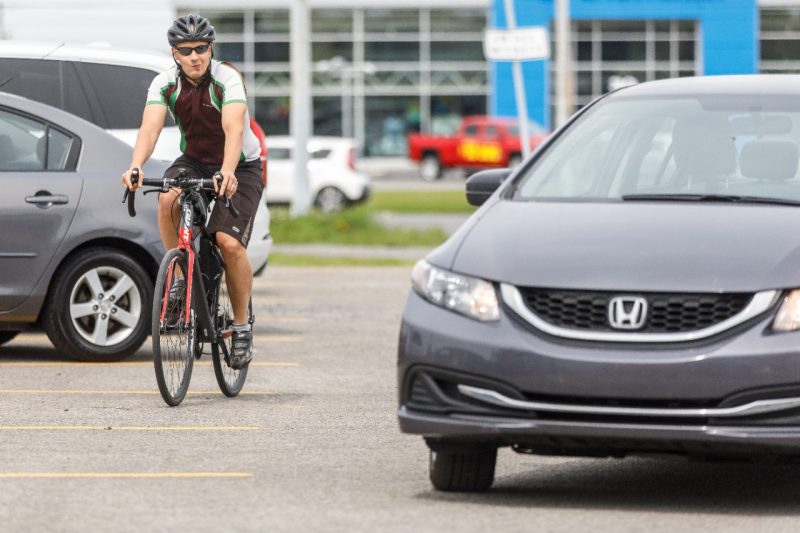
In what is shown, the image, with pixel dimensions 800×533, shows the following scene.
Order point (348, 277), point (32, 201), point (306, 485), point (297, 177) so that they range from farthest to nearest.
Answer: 1. point (297, 177)
2. point (348, 277)
3. point (32, 201)
4. point (306, 485)

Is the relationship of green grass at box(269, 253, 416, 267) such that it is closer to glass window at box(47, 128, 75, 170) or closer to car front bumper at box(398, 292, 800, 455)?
glass window at box(47, 128, 75, 170)

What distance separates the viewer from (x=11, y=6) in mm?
62562

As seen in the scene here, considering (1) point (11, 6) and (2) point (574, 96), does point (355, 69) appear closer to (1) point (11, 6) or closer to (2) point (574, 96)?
(2) point (574, 96)

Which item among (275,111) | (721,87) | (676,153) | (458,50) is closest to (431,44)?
(458,50)

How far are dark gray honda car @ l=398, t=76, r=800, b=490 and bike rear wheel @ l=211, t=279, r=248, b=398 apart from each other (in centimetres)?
277

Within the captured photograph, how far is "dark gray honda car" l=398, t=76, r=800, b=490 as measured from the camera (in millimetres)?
6215

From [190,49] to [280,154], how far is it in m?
26.2

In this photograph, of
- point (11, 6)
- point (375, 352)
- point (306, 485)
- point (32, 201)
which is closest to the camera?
point (306, 485)

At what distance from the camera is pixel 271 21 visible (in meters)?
63.9

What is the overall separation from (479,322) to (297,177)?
2005 centimetres

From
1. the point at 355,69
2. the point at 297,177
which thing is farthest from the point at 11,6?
the point at 297,177

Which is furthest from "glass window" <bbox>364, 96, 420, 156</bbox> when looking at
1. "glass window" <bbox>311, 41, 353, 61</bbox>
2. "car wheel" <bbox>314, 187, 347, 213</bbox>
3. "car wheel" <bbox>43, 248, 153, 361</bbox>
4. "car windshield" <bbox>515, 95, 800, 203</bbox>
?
"car windshield" <bbox>515, 95, 800, 203</bbox>

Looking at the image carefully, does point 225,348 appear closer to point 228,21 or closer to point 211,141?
point 211,141

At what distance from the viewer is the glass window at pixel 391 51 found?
63.9m
